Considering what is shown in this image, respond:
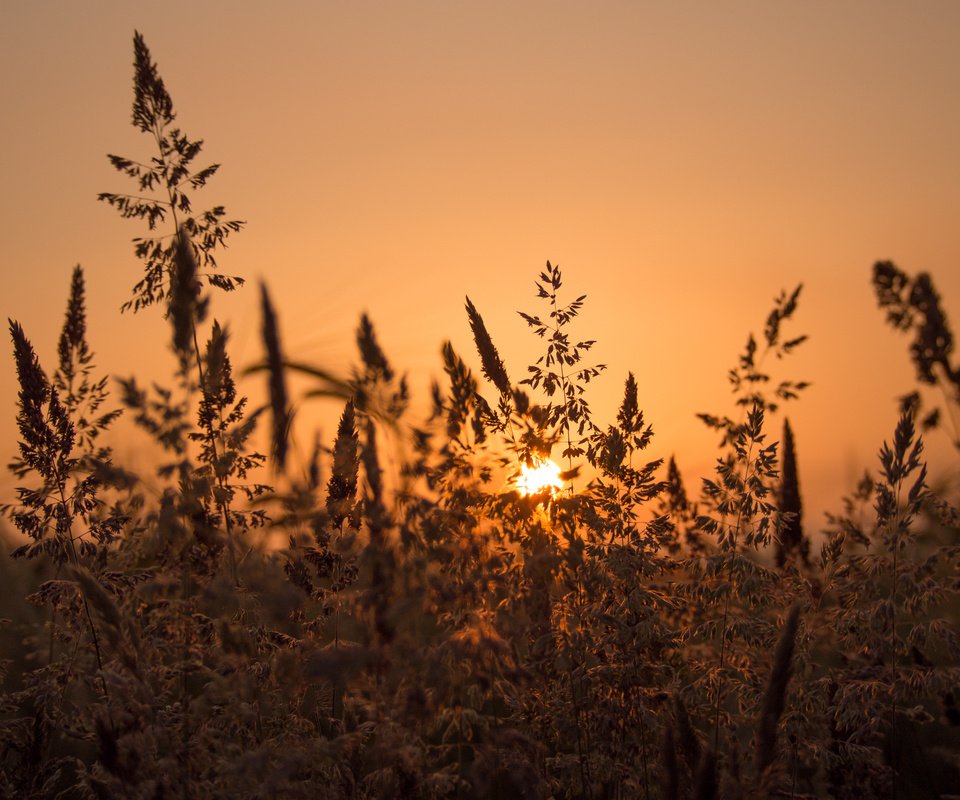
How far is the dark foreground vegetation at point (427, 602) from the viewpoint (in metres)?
4.00

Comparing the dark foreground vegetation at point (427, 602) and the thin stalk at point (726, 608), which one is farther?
the thin stalk at point (726, 608)

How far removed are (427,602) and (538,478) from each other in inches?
53.2

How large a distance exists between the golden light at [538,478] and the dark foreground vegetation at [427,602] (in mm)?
53

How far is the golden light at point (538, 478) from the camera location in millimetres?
5320

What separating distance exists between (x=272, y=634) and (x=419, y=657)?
187cm

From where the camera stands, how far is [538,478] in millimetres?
5355

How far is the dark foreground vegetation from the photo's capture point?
→ 4.00 m

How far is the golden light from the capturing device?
17.5ft

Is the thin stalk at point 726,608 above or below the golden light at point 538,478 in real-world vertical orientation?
below

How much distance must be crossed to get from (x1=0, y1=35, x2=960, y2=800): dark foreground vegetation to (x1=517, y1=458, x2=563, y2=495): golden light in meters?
0.05

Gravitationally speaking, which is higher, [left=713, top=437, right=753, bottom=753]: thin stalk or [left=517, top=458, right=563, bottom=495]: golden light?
[left=517, top=458, right=563, bottom=495]: golden light

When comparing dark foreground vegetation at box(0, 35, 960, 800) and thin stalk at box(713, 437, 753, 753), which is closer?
dark foreground vegetation at box(0, 35, 960, 800)

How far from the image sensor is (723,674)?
5.88 metres

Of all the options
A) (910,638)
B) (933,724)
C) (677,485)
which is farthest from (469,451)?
(933,724)
